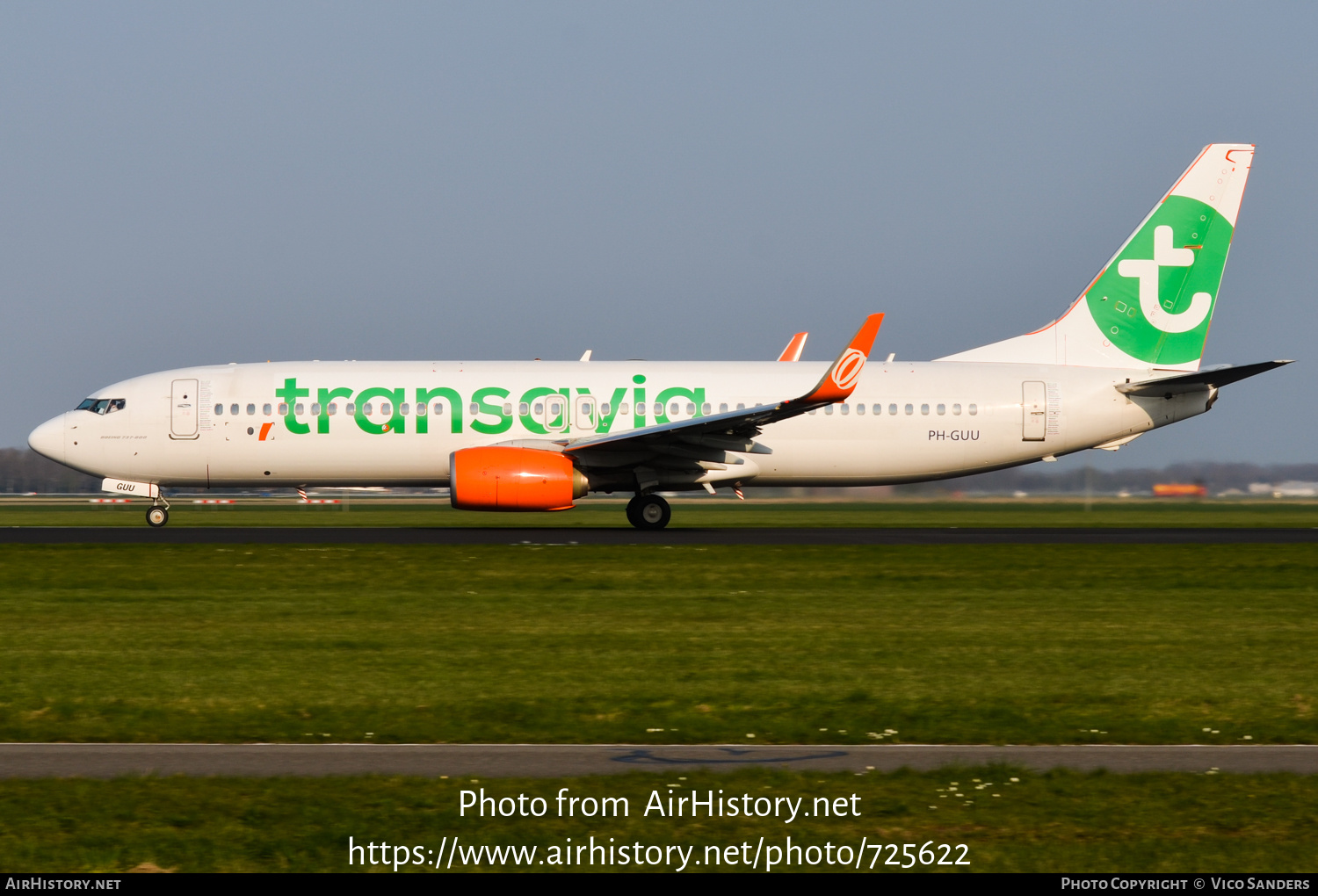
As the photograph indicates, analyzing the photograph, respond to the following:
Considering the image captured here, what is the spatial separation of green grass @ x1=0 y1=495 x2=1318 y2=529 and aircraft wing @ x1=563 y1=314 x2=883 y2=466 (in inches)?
196

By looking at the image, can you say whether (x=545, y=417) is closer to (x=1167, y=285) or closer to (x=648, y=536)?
(x=648, y=536)

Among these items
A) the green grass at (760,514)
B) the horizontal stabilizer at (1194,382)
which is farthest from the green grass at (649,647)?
the green grass at (760,514)

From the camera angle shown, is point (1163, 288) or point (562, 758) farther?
point (1163, 288)

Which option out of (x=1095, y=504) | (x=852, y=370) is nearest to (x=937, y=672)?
(x=852, y=370)

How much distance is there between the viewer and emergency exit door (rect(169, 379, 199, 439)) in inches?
1128

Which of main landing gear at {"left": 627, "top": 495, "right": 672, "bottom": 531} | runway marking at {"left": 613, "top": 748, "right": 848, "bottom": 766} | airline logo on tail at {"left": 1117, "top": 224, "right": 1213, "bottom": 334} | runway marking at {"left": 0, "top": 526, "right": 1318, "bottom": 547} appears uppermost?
airline logo on tail at {"left": 1117, "top": 224, "right": 1213, "bottom": 334}

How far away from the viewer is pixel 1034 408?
29828mm

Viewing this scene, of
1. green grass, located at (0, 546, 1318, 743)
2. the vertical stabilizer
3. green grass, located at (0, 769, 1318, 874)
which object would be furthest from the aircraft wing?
green grass, located at (0, 769, 1318, 874)

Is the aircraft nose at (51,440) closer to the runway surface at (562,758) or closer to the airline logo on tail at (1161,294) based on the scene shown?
the runway surface at (562,758)

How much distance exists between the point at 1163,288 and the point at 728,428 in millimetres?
11752

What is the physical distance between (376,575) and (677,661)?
25.5ft

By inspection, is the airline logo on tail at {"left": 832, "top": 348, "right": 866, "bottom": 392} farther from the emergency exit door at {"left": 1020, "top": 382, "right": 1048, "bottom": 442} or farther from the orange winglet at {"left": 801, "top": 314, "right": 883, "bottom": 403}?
the emergency exit door at {"left": 1020, "top": 382, "right": 1048, "bottom": 442}

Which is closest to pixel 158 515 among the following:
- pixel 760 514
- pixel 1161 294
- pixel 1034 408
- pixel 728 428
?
pixel 728 428

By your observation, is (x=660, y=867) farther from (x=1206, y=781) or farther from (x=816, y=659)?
(x=816, y=659)
